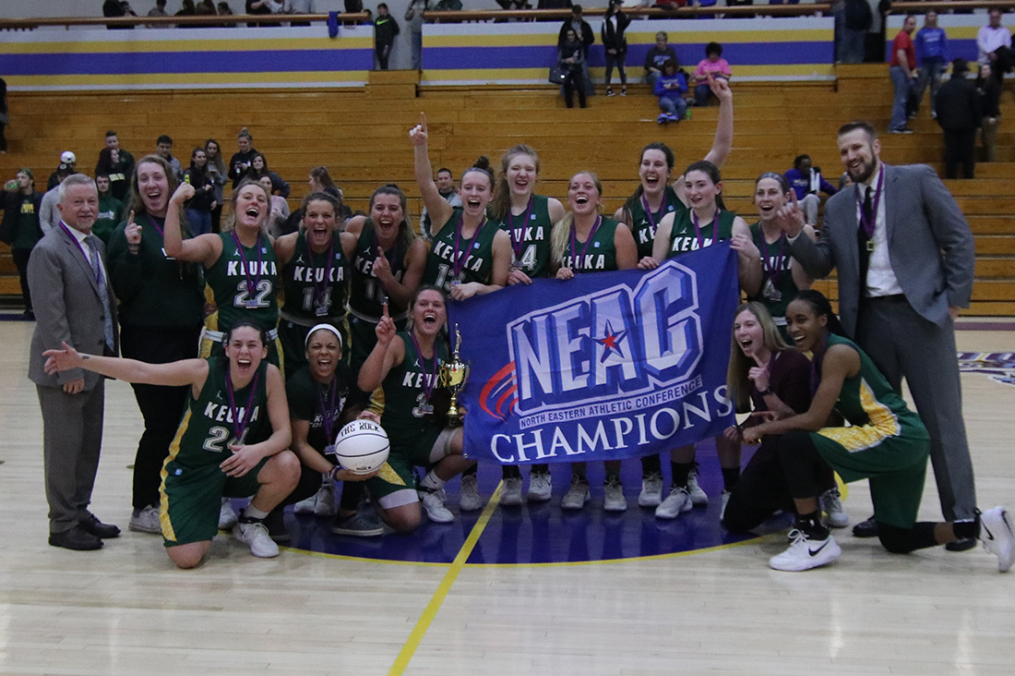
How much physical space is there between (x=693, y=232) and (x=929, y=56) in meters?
12.5

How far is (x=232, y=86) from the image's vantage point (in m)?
18.8

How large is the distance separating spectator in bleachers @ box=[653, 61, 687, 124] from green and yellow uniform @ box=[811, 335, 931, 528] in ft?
39.9

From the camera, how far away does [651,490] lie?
5645mm

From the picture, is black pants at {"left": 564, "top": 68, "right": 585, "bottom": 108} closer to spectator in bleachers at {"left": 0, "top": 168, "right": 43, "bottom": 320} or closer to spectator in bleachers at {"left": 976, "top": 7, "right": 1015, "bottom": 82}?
spectator in bleachers at {"left": 976, "top": 7, "right": 1015, "bottom": 82}

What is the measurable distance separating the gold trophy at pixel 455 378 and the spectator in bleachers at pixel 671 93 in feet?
38.0

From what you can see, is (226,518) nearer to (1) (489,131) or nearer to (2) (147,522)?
(2) (147,522)

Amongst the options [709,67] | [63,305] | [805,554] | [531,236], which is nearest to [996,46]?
[709,67]

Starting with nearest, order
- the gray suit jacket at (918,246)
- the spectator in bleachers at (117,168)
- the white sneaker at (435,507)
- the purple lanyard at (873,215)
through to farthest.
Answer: the gray suit jacket at (918,246) → the purple lanyard at (873,215) → the white sneaker at (435,507) → the spectator in bleachers at (117,168)

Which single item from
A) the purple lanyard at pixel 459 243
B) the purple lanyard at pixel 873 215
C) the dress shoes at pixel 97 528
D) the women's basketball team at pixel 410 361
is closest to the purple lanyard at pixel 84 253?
the women's basketball team at pixel 410 361

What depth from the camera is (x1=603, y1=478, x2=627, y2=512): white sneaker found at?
5520 millimetres

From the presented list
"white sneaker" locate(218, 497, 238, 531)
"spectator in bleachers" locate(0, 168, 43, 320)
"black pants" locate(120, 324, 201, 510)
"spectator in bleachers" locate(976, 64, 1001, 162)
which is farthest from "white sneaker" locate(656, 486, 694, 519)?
"spectator in bleachers" locate(976, 64, 1001, 162)

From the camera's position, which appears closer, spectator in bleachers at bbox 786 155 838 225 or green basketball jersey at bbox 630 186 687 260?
green basketball jersey at bbox 630 186 687 260

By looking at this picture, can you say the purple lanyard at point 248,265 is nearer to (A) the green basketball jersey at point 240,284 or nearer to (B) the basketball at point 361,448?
(A) the green basketball jersey at point 240,284

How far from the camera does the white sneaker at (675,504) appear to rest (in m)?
5.37
